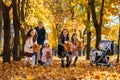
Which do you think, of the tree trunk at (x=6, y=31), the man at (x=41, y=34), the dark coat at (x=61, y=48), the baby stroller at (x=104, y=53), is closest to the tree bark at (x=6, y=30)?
the tree trunk at (x=6, y=31)

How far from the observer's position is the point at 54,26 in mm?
51875

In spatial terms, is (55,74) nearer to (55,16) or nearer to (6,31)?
(6,31)

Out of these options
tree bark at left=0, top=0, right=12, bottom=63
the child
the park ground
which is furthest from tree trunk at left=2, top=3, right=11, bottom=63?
the park ground

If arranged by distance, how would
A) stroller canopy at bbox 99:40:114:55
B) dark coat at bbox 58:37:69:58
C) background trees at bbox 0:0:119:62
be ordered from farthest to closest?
background trees at bbox 0:0:119:62
stroller canopy at bbox 99:40:114:55
dark coat at bbox 58:37:69:58

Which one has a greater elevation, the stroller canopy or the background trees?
the background trees

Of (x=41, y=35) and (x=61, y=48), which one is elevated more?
(x=41, y=35)

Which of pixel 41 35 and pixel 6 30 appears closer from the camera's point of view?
pixel 41 35

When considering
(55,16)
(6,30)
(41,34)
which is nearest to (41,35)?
(41,34)

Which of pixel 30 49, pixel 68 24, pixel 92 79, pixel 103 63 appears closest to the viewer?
pixel 92 79

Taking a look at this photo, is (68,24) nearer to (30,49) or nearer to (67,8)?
(67,8)

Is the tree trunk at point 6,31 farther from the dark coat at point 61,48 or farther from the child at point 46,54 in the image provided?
the dark coat at point 61,48

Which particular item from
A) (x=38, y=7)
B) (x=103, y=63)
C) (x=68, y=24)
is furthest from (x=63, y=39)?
(x=68, y=24)

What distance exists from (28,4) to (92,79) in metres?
24.4

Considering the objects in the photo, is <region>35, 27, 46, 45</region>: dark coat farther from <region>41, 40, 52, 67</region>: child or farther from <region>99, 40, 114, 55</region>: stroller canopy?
<region>99, 40, 114, 55</region>: stroller canopy
